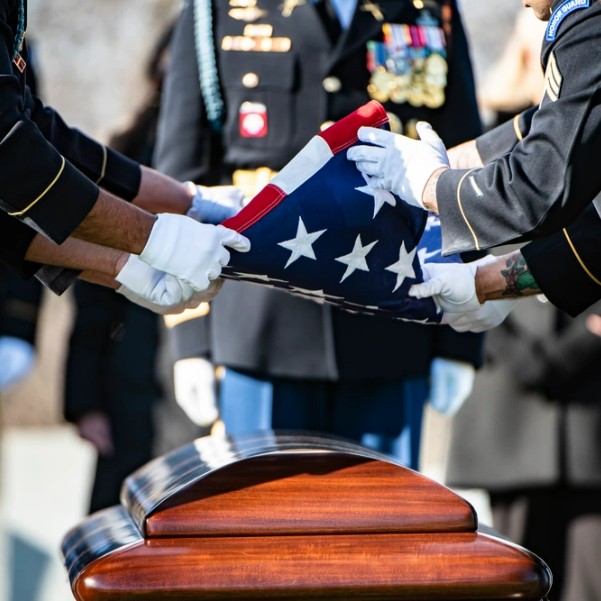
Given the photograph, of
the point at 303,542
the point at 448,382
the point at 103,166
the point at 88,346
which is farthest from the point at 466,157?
the point at 88,346

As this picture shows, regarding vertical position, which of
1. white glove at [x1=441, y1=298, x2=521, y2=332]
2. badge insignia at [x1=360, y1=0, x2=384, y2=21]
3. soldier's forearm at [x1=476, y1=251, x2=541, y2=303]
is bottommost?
white glove at [x1=441, y1=298, x2=521, y2=332]

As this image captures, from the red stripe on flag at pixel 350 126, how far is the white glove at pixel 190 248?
0.71ft

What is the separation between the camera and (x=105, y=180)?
7.50ft

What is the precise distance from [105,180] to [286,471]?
815 mm

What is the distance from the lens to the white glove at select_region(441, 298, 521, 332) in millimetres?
2129

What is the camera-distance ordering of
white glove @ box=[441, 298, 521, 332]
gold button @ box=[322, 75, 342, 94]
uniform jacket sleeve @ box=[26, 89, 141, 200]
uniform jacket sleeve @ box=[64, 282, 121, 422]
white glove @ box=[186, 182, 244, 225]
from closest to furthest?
white glove @ box=[441, 298, 521, 332], uniform jacket sleeve @ box=[26, 89, 141, 200], white glove @ box=[186, 182, 244, 225], gold button @ box=[322, 75, 342, 94], uniform jacket sleeve @ box=[64, 282, 121, 422]

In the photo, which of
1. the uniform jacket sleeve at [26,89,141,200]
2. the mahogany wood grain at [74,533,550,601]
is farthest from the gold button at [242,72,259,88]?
the mahogany wood grain at [74,533,550,601]

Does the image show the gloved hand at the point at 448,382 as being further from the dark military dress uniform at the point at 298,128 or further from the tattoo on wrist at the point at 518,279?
the tattoo on wrist at the point at 518,279

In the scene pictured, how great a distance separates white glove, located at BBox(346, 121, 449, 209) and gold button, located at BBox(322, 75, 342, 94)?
0.64 metres

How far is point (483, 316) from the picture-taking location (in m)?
2.16

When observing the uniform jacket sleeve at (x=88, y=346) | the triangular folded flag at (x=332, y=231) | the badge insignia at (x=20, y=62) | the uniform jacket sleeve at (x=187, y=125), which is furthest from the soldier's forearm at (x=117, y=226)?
the uniform jacket sleeve at (x=88, y=346)

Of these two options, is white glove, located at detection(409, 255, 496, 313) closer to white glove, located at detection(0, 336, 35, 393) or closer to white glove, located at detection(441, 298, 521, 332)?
white glove, located at detection(441, 298, 521, 332)

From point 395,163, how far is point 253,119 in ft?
2.36

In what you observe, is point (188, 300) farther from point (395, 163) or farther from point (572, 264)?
point (572, 264)
